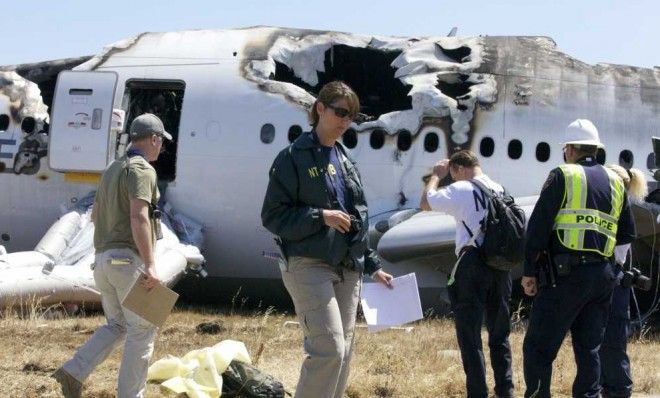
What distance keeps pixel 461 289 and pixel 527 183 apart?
722 cm

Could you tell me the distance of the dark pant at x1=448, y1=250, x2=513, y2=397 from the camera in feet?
24.1

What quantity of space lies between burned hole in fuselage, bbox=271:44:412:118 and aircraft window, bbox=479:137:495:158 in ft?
4.51

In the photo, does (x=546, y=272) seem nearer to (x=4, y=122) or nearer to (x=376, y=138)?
(x=376, y=138)

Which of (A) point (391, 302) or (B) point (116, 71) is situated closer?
(A) point (391, 302)

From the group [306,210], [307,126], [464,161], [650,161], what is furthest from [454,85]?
[306,210]

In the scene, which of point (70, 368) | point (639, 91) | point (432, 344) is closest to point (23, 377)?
point (70, 368)

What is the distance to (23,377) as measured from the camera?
27.0 ft

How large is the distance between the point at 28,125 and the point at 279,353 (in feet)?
21.7

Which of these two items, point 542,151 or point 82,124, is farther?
point 542,151

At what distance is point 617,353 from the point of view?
7.88 meters

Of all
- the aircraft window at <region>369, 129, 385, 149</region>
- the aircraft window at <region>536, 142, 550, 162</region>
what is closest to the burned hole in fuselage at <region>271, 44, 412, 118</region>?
the aircraft window at <region>369, 129, 385, 149</region>

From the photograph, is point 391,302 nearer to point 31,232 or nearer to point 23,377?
point 23,377

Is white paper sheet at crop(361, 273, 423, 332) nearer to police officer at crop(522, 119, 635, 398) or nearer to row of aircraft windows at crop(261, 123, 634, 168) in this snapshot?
police officer at crop(522, 119, 635, 398)

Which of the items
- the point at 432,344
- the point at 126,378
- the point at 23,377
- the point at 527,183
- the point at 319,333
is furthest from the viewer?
the point at 527,183
